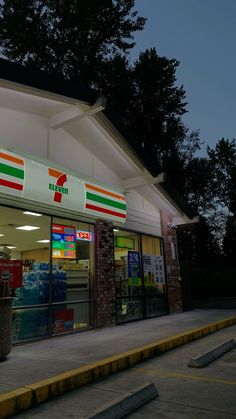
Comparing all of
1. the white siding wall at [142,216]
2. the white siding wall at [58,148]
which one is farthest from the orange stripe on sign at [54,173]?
the white siding wall at [142,216]

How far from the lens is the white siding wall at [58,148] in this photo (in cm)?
834

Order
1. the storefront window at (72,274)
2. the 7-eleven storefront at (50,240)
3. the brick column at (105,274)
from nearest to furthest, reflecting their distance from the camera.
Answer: the 7-eleven storefront at (50,240) → the storefront window at (72,274) → the brick column at (105,274)

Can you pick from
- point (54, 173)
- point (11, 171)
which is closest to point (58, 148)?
point (54, 173)

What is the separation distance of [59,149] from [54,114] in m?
0.89

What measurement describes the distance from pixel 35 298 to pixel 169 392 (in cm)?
461

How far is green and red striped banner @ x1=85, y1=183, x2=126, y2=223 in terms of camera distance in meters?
9.47

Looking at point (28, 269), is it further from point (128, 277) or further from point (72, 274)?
point (128, 277)

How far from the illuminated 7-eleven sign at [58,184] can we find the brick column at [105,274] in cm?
213

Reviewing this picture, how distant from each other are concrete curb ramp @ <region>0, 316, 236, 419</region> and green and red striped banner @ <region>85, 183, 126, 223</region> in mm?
3673

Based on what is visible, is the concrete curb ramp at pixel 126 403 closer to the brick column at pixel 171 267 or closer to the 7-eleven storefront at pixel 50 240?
the 7-eleven storefront at pixel 50 240

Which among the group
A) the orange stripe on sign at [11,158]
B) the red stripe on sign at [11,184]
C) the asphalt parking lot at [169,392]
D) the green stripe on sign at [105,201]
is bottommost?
the asphalt parking lot at [169,392]

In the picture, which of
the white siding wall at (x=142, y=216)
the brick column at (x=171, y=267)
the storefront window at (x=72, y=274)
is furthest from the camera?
the brick column at (x=171, y=267)

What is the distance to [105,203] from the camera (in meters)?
10.0

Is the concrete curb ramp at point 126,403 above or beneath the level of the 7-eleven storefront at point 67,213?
beneath
